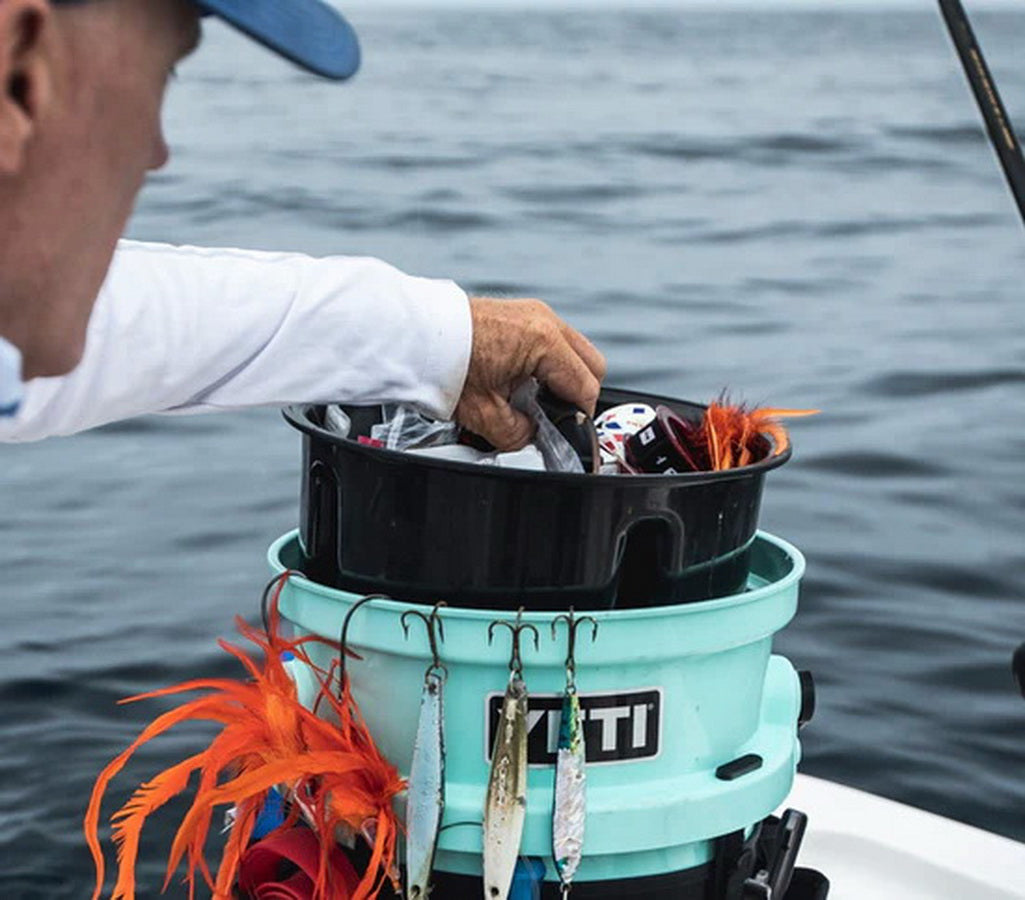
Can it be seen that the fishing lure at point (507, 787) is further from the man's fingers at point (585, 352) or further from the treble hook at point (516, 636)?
the man's fingers at point (585, 352)

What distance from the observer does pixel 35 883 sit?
2.95 m

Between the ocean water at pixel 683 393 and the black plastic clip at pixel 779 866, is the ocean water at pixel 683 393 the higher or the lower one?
the lower one

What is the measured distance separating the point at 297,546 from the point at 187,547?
2.95 metres

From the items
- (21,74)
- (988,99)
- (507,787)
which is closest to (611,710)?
(507,787)

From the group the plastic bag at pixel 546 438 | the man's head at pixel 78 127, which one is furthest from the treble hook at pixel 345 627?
the man's head at pixel 78 127

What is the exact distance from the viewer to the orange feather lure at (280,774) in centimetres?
180

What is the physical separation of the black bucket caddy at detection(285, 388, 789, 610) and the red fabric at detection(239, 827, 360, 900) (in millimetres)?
277

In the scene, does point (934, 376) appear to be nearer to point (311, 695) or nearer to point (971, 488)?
point (971, 488)

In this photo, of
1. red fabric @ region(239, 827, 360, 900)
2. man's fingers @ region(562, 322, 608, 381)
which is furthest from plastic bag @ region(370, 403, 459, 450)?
red fabric @ region(239, 827, 360, 900)

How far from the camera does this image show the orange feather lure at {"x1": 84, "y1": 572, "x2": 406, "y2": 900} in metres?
1.80

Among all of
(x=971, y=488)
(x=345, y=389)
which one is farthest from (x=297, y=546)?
(x=971, y=488)

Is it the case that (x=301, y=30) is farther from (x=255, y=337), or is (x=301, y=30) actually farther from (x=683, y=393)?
(x=683, y=393)

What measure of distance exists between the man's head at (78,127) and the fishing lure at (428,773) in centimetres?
73

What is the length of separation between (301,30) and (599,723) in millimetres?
931
